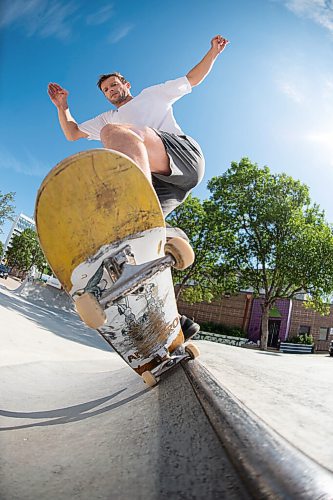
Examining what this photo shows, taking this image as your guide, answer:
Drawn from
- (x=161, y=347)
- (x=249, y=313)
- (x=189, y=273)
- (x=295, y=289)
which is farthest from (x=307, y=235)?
(x=161, y=347)

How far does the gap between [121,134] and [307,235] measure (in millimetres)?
14470

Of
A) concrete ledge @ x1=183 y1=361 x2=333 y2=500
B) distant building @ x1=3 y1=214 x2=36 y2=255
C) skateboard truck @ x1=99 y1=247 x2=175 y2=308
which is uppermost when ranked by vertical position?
distant building @ x1=3 y1=214 x2=36 y2=255

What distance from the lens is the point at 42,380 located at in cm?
228

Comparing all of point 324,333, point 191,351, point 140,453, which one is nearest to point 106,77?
point 191,351

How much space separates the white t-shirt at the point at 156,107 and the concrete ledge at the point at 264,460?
1.82 metres

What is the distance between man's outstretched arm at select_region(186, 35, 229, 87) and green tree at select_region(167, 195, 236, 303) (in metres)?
14.0

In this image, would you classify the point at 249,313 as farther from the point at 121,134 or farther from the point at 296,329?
the point at 121,134

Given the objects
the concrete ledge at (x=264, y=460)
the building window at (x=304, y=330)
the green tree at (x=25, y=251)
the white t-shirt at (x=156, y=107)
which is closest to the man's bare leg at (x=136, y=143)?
the white t-shirt at (x=156, y=107)

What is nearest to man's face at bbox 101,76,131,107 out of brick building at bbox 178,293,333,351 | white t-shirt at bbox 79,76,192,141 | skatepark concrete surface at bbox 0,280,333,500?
white t-shirt at bbox 79,76,192,141

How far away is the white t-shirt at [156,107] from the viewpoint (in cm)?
198

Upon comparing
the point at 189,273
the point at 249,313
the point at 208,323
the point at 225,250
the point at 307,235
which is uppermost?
the point at 307,235

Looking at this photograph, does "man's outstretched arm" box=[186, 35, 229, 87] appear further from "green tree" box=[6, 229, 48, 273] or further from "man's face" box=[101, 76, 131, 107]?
"green tree" box=[6, 229, 48, 273]

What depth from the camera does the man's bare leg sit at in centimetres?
148

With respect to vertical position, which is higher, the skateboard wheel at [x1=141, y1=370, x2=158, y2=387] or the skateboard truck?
the skateboard truck
